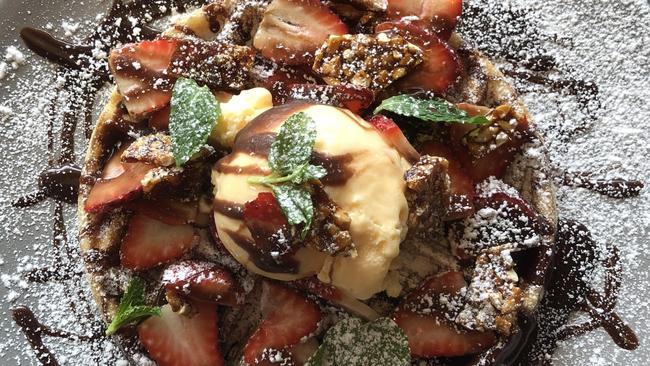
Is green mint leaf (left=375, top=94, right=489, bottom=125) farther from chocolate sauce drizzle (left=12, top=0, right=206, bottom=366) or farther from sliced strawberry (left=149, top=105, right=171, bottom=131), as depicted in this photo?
chocolate sauce drizzle (left=12, top=0, right=206, bottom=366)

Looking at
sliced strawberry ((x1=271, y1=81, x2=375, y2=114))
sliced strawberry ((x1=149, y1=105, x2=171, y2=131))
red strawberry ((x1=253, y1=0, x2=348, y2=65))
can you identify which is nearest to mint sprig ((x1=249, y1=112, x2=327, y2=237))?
sliced strawberry ((x1=271, y1=81, x2=375, y2=114))

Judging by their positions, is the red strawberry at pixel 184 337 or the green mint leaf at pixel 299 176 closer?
the green mint leaf at pixel 299 176

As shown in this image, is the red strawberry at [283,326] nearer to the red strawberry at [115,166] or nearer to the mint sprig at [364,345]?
the mint sprig at [364,345]

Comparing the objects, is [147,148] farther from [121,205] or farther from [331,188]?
[331,188]

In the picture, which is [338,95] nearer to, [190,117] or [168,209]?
[190,117]

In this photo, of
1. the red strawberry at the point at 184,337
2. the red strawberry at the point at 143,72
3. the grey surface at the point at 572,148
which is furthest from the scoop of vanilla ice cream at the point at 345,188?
the grey surface at the point at 572,148
